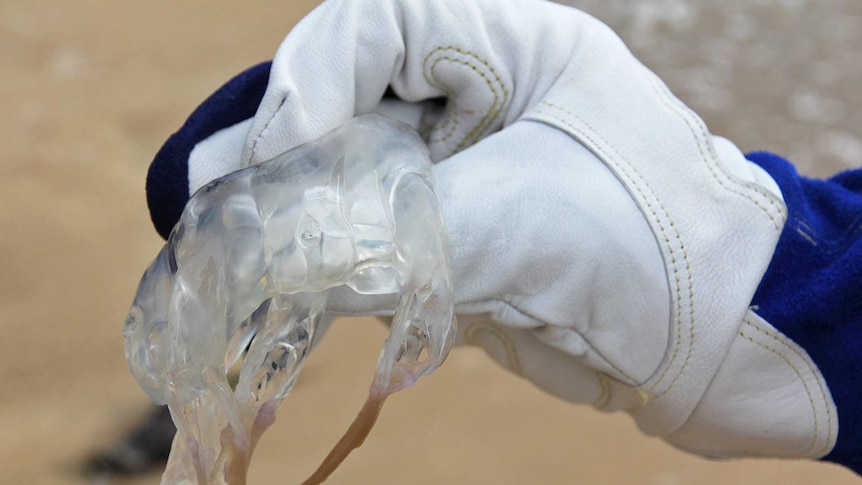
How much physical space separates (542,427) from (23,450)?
0.52 meters

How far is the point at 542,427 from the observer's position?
931 millimetres

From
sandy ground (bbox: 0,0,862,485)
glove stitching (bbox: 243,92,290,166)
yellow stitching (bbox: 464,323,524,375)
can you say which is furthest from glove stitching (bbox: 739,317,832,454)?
sandy ground (bbox: 0,0,862,485)

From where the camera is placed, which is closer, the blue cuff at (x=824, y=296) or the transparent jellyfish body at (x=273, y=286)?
the transparent jellyfish body at (x=273, y=286)

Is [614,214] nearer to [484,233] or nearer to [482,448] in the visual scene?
[484,233]

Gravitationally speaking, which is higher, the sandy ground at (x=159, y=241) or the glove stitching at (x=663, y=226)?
the glove stitching at (x=663, y=226)

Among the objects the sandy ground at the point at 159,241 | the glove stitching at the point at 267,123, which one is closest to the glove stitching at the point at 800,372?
the glove stitching at the point at 267,123

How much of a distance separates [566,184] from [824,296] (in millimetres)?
154

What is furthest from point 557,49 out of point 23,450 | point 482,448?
point 23,450

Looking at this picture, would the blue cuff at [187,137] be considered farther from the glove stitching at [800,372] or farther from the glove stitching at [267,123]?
the glove stitching at [800,372]

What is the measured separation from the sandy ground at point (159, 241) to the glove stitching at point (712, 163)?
495 millimetres

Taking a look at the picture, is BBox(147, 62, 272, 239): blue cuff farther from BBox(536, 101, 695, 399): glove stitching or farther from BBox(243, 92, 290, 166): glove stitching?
BBox(536, 101, 695, 399): glove stitching

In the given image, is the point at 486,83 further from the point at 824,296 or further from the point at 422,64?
the point at 824,296

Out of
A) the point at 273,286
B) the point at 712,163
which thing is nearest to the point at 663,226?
the point at 712,163

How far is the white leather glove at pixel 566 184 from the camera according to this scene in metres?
0.45
